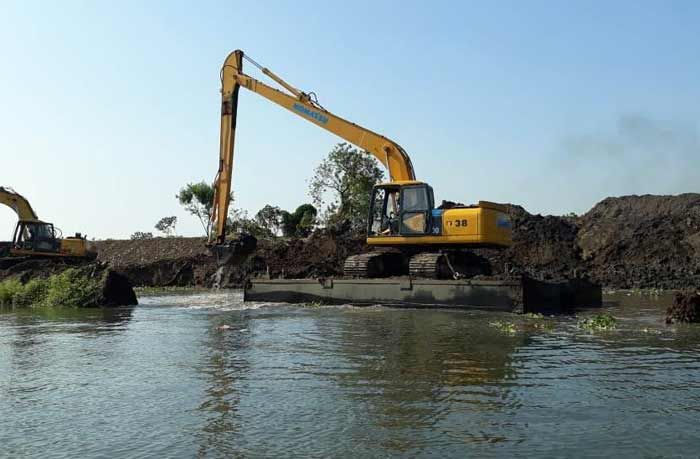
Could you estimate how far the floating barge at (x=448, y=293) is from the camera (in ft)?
59.7

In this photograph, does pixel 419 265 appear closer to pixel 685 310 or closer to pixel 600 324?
pixel 600 324

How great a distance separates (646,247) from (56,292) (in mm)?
28831

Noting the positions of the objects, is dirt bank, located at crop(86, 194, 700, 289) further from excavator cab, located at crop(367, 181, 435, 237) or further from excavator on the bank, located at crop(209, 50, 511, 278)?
excavator cab, located at crop(367, 181, 435, 237)

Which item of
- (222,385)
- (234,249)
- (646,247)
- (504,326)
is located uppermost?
(646,247)

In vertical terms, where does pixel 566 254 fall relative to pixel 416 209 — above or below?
below

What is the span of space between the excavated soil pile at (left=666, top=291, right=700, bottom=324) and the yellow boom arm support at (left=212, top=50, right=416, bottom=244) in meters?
9.98

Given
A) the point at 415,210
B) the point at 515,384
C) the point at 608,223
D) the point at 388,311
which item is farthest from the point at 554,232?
the point at 515,384

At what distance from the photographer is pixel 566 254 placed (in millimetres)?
37656

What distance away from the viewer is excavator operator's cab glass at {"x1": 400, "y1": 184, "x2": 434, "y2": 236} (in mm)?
20875

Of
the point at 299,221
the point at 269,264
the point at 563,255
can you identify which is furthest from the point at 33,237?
the point at 563,255

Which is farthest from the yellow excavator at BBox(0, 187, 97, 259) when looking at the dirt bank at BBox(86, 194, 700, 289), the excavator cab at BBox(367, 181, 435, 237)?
the excavator cab at BBox(367, 181, 435, 237)

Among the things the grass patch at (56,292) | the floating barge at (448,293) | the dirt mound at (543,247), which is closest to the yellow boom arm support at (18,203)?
the grass patch at (56,292)

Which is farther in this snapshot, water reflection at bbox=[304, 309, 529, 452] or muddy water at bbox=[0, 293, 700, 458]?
water reflection at bbox=[304, 309, 529, 452]

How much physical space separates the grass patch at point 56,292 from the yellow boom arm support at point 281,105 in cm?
550
